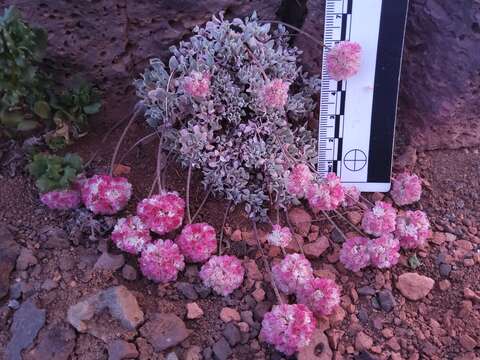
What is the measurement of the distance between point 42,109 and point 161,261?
0.93m

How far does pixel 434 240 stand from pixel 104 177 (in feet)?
4.78

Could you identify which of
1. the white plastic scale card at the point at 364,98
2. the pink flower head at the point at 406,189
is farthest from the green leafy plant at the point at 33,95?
the pink flower head at the point at 406,189

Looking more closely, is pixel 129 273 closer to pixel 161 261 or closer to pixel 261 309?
pixel 161 261

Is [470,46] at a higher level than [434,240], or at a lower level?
higher

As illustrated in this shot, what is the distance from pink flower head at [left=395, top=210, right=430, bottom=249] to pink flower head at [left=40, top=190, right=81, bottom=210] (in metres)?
1.37

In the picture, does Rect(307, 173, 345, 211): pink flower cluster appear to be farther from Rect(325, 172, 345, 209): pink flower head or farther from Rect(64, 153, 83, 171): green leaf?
Rect(64, 153, 83, 171): green leaf

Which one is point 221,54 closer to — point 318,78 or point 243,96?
point 243,96

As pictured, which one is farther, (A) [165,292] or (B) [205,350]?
(A) [165,292]

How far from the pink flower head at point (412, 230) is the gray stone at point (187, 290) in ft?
2.89

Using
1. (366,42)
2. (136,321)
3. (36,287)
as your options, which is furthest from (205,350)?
(366,42)

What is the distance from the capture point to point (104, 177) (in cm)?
242

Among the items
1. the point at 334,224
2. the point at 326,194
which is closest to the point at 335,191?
the point at 326,194

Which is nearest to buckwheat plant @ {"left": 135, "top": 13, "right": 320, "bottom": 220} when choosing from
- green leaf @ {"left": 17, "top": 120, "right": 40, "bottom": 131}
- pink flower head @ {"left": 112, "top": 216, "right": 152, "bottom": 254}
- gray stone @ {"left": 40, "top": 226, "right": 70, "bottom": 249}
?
pink flower head @ {"left": 112, "top": 216, "right": 152, "bottom": 254}

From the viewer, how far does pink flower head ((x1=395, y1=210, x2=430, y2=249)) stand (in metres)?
2.39
